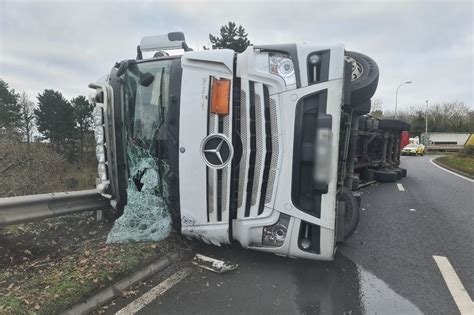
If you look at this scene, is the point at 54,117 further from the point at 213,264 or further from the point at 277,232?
the point at 277,232

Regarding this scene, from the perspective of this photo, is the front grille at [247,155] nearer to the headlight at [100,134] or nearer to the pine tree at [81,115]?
the headlight at [100,134]

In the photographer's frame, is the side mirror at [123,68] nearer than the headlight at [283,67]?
No

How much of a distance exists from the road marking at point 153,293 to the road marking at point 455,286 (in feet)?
7.65

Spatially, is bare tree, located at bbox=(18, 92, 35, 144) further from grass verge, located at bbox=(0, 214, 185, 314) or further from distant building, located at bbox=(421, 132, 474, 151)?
distant building, located at bbox=(421, 132, 474, 151)

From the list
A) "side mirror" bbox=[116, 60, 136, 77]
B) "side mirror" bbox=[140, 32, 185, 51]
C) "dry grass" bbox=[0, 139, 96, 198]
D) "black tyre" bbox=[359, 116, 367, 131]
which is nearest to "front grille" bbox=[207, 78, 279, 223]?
"side mirror" bbox=[116, 60, 136, 77]

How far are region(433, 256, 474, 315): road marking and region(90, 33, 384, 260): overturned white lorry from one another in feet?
3.43

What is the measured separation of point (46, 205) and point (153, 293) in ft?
5.85

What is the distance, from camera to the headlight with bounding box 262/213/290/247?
3.45m

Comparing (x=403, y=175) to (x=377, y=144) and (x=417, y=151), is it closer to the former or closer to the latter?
(x=377, y=144)

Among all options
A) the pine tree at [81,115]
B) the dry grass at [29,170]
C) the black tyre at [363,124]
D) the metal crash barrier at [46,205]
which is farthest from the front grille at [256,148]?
the pine tree at [81,115]

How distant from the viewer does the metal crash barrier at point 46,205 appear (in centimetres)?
362

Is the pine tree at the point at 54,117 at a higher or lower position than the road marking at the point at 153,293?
higher

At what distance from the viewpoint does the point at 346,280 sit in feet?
11.4

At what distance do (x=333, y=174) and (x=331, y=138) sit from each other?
329 mm
